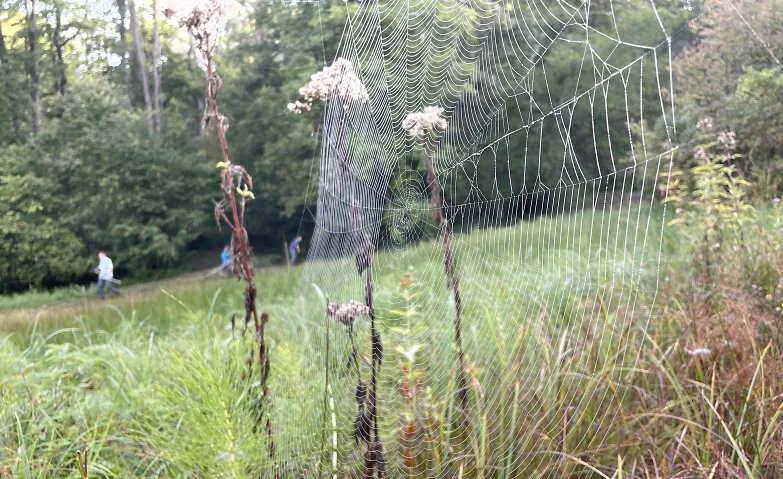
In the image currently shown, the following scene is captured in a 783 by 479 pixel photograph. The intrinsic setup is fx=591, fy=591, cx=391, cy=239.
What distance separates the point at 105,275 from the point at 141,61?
216 cm

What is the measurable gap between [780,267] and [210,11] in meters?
1.92

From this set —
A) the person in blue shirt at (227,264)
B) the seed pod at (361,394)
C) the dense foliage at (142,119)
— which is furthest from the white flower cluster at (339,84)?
the person in blue shirt at (227,264)

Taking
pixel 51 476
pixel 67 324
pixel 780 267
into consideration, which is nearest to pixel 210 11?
pixel 51 476

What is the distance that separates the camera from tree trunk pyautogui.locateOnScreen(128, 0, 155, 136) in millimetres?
4410

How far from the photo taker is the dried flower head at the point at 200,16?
1461 millimetres

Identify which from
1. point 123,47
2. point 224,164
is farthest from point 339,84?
point 123,47

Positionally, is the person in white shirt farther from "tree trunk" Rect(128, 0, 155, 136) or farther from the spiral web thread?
the spiral web thread

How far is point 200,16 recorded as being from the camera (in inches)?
57.8

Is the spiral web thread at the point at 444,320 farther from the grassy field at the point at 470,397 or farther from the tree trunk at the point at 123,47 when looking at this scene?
the tree trunk at the point at 123,47

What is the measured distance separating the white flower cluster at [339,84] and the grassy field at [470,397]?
44 cm

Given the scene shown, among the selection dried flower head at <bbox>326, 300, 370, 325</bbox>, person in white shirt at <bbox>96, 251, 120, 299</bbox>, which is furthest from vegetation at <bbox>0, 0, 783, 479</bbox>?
person in white shirt at <bbox>96, 251, 120, 299</bbox>

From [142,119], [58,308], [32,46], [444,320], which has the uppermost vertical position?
[32,46]

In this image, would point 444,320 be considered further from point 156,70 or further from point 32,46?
point 156,70

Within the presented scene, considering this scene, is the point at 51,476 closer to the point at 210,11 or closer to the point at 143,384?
the point at 143,384
